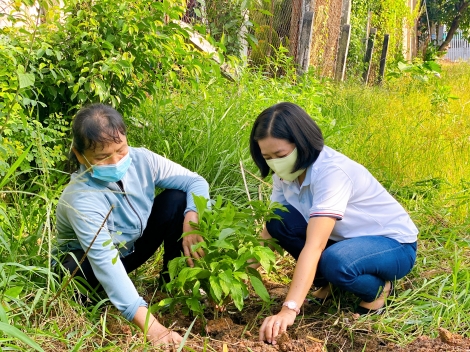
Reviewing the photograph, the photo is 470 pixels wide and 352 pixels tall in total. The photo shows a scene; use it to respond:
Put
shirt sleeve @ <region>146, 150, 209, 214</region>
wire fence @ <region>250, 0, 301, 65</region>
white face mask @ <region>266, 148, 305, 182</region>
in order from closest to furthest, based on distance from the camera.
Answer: white face mask @ <region>266, 148, 305, 182</region> → shirt sleeve @ <region>146, 150, 209, 214</region> → wire fence @ <region>250, 0, 301, 65</region>

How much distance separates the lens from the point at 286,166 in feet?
8.05

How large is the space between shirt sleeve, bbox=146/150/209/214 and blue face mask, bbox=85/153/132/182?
0.26 m

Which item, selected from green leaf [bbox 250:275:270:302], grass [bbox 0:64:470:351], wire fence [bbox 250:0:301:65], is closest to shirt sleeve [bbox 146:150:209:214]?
grass [bbox 0:64:470:351]

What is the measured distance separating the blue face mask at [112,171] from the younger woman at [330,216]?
596 mm

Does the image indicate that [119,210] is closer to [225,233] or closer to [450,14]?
[225,233]

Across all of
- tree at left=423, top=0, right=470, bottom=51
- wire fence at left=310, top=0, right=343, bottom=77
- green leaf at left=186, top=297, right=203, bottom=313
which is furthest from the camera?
tree at left=423, top=0, right=470, bottom=51

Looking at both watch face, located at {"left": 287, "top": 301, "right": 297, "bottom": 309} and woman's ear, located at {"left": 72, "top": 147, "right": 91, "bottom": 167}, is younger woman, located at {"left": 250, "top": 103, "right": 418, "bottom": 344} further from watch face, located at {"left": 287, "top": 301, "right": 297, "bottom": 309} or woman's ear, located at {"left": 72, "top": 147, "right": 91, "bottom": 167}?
woman's ear, located at {"left": 72, "top": 147, "right": 91, "bottom": 167}

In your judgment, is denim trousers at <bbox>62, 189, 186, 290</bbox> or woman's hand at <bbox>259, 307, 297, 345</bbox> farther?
denim trousers at <bbox>62, 189, 186, 290</bbox>

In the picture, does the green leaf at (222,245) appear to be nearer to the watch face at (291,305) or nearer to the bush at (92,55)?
the watch face at (291,305)

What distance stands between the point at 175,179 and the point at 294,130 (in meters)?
0.70

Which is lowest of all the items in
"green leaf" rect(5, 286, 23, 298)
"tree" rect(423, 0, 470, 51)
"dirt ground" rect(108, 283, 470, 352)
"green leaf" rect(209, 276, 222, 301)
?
"dirt ground" rect(108, 283, 470, 352)

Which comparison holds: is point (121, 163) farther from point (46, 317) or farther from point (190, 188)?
point (46, 317)

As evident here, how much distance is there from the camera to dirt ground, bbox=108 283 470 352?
212cm

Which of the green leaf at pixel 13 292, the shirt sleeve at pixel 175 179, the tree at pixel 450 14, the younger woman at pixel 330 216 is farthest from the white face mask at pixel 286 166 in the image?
the tree at pixel 450 14
